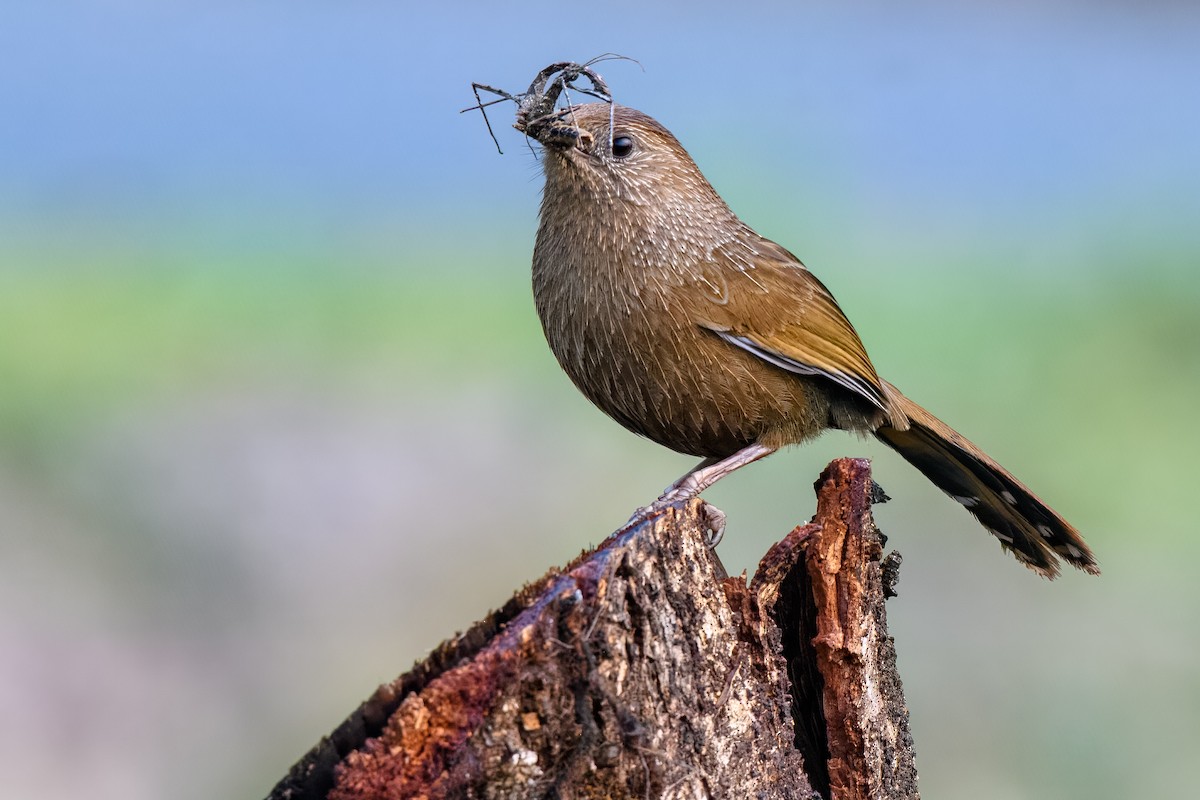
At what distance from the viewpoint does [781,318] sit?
12.0 feet

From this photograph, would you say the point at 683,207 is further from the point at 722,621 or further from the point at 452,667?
the point at 452,667

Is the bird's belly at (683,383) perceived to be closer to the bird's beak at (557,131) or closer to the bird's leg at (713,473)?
the bird's leg at (713,473)

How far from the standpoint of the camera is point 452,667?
7.54 feet

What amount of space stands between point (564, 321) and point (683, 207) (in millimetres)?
515

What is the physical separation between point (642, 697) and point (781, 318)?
154 cm

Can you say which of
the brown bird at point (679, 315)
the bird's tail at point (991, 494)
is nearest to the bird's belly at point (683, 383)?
the brown bird at point (679, 315)

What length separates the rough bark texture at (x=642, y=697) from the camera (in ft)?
7.27

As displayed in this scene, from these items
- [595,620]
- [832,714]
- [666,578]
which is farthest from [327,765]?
[832,714]

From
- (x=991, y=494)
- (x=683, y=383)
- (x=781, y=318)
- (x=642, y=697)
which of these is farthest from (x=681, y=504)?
(x=991, y=494)

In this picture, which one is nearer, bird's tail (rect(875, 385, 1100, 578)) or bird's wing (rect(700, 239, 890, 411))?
bird's wing (rect(700, 239, 890, 411))

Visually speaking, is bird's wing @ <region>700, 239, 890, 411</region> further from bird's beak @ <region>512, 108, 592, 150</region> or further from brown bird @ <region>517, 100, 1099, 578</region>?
bird's beak @ <region>512, 108, 592, 150</region>

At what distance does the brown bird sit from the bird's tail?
15mm

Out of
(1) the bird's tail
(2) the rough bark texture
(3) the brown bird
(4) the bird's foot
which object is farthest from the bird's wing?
(2) the rough bark texture

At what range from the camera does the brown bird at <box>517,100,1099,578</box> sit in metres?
3.49
